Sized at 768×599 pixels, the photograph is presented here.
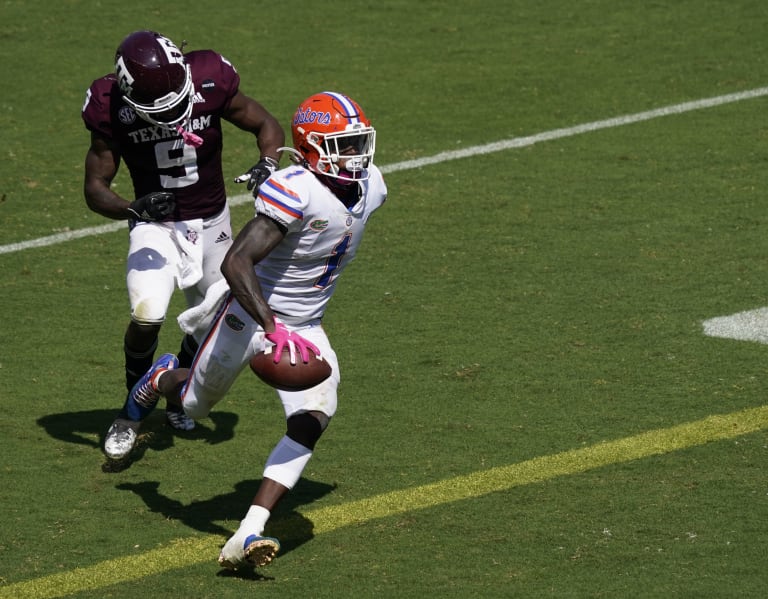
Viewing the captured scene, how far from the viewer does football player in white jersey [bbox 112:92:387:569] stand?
5418mm

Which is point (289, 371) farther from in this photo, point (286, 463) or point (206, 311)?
point (206, 311)

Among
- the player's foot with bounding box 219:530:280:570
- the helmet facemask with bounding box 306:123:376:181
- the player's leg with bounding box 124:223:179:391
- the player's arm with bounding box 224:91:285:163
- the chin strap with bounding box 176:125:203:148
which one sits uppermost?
the helmet facemask with bounding box 306:123:376:181

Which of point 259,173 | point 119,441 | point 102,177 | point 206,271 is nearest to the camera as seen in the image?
point 259,173

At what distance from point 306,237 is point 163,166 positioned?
144 cm

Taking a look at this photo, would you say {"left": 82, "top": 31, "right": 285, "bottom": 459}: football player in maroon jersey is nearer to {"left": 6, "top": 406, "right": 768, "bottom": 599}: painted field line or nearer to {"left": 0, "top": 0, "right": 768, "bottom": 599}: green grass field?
{"left": 0, "top": 0, "right": 768, "bottom": 599}: green grass field

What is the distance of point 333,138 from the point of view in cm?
562

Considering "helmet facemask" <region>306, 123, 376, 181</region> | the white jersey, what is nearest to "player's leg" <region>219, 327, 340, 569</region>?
the white jersey

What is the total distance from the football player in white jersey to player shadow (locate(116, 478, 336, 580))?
0.19 meters

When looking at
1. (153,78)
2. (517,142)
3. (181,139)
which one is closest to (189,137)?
(181,139)

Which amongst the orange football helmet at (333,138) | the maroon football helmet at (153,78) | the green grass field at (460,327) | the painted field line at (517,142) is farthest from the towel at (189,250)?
the painted field line at (517,142)

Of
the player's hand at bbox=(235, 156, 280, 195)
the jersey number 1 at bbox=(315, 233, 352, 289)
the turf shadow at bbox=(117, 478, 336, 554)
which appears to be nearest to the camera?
the jersey number 1 at bbox=(315, 233, 352, 289)

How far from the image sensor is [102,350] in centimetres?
779

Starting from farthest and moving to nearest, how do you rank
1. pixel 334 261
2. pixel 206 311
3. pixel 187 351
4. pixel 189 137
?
pixel 187 351 < pixel 189 137 < pixel 206 311 < pixel 334 261

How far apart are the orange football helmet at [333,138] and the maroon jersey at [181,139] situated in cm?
120
